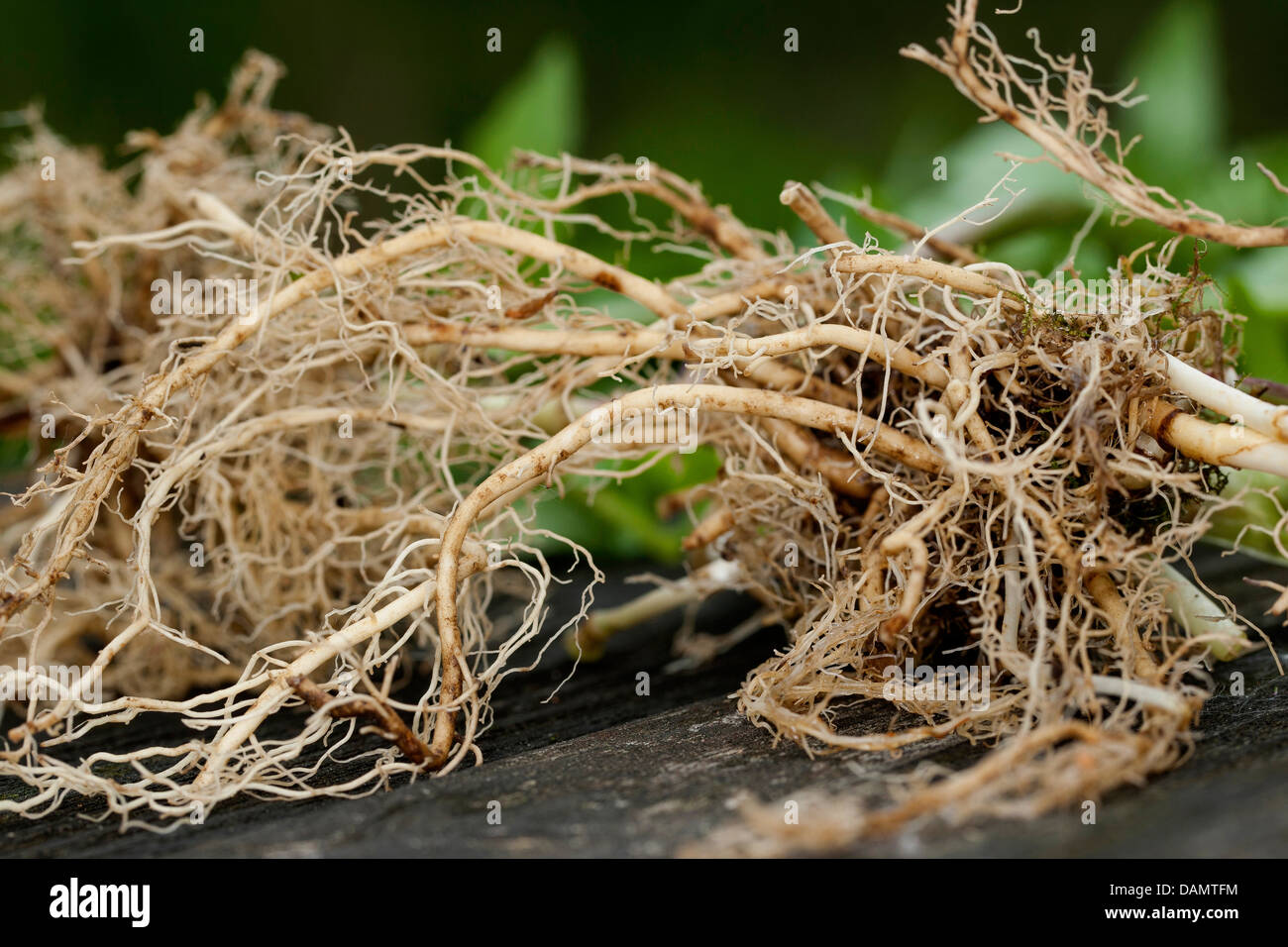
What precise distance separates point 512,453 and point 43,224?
0.44 metres

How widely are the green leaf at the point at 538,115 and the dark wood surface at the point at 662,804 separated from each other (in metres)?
0.63

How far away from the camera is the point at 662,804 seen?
1.11ft

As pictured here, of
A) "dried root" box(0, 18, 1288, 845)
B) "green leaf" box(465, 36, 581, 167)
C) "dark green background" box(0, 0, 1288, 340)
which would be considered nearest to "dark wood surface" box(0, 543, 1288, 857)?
"dried root" box(0, 18, 1288, 845)

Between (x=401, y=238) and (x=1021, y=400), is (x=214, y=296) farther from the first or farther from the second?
(x=1021, y=400)

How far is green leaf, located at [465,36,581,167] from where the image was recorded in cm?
97

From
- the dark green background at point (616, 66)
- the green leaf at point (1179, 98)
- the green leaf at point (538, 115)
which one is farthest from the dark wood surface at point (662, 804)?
the dark green background at point (616, 66)

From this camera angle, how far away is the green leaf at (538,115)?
97cm

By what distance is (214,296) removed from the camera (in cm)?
57

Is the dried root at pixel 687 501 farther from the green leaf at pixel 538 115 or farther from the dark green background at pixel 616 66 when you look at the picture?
the dark green background at pixel 616 66

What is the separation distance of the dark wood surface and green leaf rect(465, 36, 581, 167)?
24.7 inches

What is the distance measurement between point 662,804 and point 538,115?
0.77m

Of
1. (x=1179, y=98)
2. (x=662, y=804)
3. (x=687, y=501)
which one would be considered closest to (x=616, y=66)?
(x=1179, y=98)

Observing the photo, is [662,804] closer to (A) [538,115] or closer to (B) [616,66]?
(A) [538,115]
